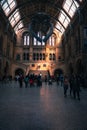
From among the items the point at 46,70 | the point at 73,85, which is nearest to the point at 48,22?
the point at 73,85

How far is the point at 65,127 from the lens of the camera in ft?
17.2

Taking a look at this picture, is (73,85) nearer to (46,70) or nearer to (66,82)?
(66,82)

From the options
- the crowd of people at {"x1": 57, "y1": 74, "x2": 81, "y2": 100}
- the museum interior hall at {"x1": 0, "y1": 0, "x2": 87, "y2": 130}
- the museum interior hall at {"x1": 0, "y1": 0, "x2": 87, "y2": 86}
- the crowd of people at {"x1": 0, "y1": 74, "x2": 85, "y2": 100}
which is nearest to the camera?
the museum interior hall at {"x1": 0, "y1": 0, "x2": 87, "y2": 130}

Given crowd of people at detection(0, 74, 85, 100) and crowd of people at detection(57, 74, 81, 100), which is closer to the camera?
crowd of people at detection(57, 74, 81, 100)

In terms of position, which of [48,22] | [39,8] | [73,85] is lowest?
[73,85]

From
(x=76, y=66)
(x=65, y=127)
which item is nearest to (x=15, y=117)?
(x=65, y=127)

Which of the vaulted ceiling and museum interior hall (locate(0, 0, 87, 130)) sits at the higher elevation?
the vaulted ceiling

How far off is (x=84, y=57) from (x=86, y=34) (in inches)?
346

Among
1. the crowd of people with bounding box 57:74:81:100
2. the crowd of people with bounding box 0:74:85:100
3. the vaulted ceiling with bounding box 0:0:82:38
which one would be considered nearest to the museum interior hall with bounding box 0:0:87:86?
the vaulted ceiling with bounding box 0:0:82:38

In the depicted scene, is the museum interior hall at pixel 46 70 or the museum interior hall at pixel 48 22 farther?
the museum interior hall at pixel 48 22

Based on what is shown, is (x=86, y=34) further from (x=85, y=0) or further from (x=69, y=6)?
(x=69, y=6)

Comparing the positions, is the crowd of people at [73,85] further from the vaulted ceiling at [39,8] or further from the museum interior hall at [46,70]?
the vaulted ceiling at [39,8]

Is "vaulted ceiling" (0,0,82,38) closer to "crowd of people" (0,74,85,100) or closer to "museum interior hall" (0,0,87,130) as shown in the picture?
"museum interior hall" (0,0,87,130)

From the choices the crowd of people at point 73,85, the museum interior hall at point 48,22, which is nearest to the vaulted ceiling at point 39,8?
the museum interior hall at point 48,22
